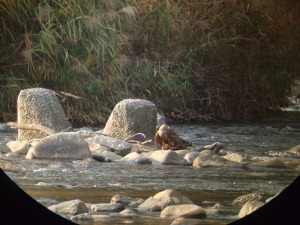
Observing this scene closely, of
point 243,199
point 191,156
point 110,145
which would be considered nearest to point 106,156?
point 110,145

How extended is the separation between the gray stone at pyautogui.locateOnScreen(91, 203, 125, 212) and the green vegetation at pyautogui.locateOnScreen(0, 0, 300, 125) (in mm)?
4953

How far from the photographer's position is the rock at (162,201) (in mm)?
3609

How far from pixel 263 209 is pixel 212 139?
4.19 metres

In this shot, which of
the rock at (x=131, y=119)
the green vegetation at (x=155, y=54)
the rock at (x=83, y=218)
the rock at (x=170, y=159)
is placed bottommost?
the rock at (x=170, y=159)

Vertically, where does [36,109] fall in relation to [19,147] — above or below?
above

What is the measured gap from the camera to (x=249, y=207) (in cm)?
348

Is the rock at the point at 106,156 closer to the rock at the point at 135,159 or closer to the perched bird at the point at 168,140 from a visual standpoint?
the rock at the point at 135,159

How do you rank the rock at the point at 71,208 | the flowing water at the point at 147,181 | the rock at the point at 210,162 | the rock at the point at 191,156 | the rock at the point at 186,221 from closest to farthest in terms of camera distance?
the rock at the point at 186,221, the rock at the point at 71,208, the flowing water at the point at 147,181, the rock at the point at 210,162, the rock at the point at 191,156

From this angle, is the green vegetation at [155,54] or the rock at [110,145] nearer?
the rock at [110,145]

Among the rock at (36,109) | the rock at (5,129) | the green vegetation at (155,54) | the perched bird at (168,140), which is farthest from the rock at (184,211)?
the green vegetation at (155,54)

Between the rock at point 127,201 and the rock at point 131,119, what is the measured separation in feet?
8.78

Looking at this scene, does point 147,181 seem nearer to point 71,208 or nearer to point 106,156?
point 106,156

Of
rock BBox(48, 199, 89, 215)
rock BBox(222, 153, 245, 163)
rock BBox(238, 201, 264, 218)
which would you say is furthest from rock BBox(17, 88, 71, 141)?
rock BBox(238, 201, 264, 218)

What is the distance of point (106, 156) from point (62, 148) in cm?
32
